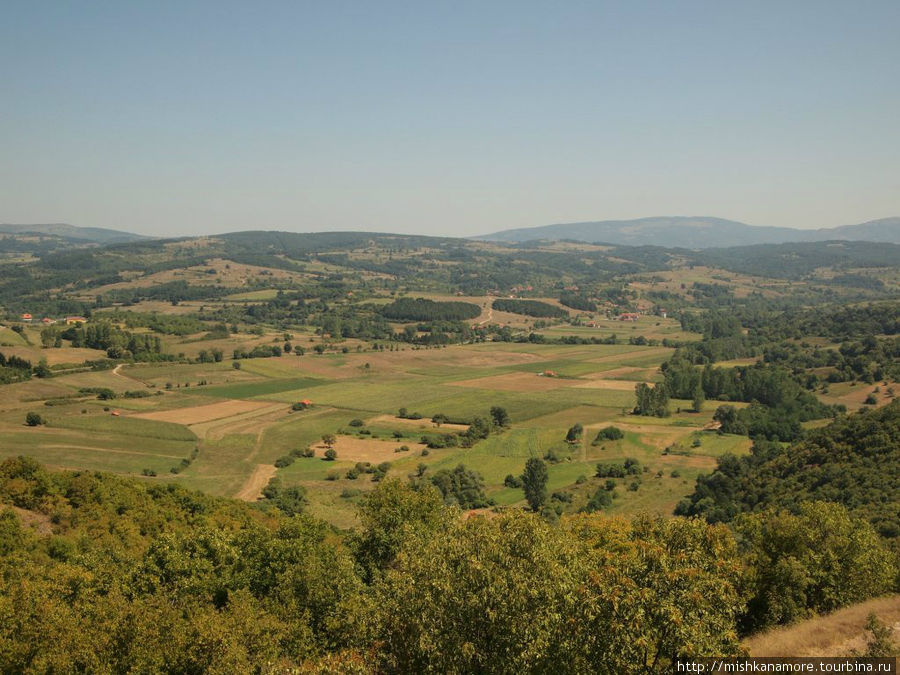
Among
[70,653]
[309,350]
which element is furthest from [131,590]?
[309,350]

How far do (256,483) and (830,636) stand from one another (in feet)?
225

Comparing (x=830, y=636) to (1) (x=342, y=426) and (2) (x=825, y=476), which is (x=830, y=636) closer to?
(2) (x=825, y=476)

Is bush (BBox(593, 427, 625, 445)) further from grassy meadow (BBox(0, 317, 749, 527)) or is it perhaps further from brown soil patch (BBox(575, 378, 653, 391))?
brown soil patch (BBox(575, 378, 653, 391))

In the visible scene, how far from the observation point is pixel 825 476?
64.3m

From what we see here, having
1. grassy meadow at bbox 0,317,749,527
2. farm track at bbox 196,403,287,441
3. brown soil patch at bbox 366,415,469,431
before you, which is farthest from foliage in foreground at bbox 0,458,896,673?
brown soil patch at bbox 366,415,469,431

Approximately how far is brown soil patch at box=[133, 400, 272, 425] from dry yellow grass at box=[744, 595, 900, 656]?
97.0 m

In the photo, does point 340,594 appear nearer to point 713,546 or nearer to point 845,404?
point 713,546

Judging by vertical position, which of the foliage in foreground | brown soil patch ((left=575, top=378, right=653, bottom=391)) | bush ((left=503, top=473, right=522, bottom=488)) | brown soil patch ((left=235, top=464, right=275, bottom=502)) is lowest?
bush ((left=503, top=473, right=522, bottom=488))

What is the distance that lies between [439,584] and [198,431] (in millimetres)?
87280

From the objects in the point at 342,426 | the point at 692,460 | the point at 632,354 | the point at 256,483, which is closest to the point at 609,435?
the point at 692,460

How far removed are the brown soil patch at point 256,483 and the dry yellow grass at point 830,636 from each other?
198ft

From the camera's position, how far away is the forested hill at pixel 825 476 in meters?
56.8

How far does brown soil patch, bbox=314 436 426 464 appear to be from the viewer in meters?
89.8

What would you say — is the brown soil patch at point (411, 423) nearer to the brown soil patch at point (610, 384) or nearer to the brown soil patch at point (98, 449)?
the brown soil patch at point (98, 449)
